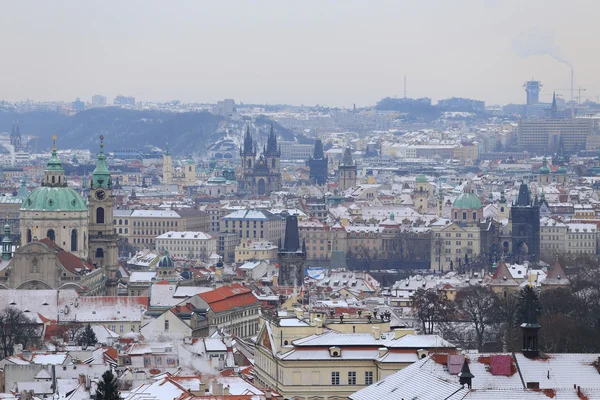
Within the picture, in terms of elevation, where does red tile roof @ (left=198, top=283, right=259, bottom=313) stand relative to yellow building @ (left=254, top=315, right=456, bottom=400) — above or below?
below

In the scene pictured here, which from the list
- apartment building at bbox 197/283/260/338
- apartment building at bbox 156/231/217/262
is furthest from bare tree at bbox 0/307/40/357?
apartment building at bbox 156/231/217/262

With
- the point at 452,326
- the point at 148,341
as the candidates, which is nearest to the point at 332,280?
the point at 452,326

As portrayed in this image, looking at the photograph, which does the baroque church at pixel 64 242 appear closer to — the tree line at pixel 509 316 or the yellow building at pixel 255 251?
the tree line at pixel 509 316

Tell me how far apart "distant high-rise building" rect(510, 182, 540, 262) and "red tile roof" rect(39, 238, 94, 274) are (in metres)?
45.3

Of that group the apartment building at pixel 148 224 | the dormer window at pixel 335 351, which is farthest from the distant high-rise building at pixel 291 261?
the dormer window at pixel 335 351

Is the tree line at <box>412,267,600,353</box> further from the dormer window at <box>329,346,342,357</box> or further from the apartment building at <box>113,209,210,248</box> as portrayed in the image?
the apartment building at <box>113,209,210,248</box>

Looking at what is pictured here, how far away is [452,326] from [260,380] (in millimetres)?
21935

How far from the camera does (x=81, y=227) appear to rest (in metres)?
93.1

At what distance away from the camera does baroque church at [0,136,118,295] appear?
8581 centimetres

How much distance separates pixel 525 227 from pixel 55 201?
46439mm

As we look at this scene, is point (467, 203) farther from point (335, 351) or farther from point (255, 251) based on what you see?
point (335, 351)

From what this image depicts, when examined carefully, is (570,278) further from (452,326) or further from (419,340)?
(419,340)

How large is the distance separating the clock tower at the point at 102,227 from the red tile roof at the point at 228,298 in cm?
1300

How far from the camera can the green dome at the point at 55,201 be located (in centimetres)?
9294
